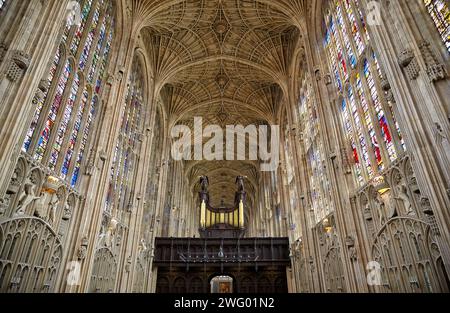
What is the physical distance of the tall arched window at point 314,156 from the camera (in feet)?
55.1

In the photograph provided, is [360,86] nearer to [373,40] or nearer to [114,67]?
[373,40]

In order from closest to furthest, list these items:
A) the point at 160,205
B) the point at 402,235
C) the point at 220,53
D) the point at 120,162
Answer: the point at 402,235
the point at 120,162
the point at 220,53
the point at 160,205

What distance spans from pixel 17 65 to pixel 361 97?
13.1 metres

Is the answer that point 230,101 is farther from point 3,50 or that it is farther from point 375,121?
point 3,50

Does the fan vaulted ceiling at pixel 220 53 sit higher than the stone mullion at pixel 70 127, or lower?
higher

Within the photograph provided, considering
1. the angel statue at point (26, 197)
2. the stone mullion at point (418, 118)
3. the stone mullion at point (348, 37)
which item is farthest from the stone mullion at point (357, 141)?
the angel statue at point (26, 197)

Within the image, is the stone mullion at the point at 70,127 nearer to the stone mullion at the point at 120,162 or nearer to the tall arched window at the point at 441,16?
the stone mullion at the point at 120,162

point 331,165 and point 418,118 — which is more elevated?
point 331,165

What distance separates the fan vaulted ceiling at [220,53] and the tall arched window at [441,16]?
40.5 ft

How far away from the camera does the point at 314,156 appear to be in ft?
62.0

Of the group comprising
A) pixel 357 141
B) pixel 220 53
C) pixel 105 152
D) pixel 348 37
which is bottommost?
pixel 357 141

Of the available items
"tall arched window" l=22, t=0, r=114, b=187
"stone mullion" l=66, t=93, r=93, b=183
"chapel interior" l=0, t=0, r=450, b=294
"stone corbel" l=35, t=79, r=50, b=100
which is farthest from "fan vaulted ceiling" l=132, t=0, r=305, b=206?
"stone corbel" l=35, t=79, r=50, b=100

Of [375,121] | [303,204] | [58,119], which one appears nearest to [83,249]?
[58,119]

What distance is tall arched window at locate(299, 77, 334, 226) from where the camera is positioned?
16.8 metres
